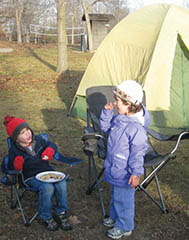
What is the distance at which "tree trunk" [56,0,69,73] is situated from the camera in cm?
1033

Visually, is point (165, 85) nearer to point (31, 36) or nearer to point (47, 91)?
point (47, 91)

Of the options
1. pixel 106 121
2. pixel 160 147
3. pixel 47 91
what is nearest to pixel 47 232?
pixel 106 121

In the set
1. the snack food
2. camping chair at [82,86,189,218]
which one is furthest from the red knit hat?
camping chair at [82,86,189,218]

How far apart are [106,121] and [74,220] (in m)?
1.00

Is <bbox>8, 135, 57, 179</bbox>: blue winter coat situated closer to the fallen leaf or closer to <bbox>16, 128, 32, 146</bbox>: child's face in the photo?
<bbox>16, 128, 32, 146</bbox>: child's face

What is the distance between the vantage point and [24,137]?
3033 millimetres

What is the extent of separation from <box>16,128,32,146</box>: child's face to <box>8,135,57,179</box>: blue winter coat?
51 millimetres

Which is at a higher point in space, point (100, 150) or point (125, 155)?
point (125, 155)

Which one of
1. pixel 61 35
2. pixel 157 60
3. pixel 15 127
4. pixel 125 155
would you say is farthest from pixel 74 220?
pixel 61 35

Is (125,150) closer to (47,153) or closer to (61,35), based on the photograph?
(47,153)

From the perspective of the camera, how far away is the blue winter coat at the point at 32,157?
118 inches

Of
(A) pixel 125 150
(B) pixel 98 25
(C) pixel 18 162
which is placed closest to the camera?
(A) pixel 125 150

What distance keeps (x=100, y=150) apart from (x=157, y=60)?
7.83 ft

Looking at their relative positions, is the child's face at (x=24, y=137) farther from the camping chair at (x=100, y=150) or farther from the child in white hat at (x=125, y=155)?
the child in white hat at (x=125, y=155)
